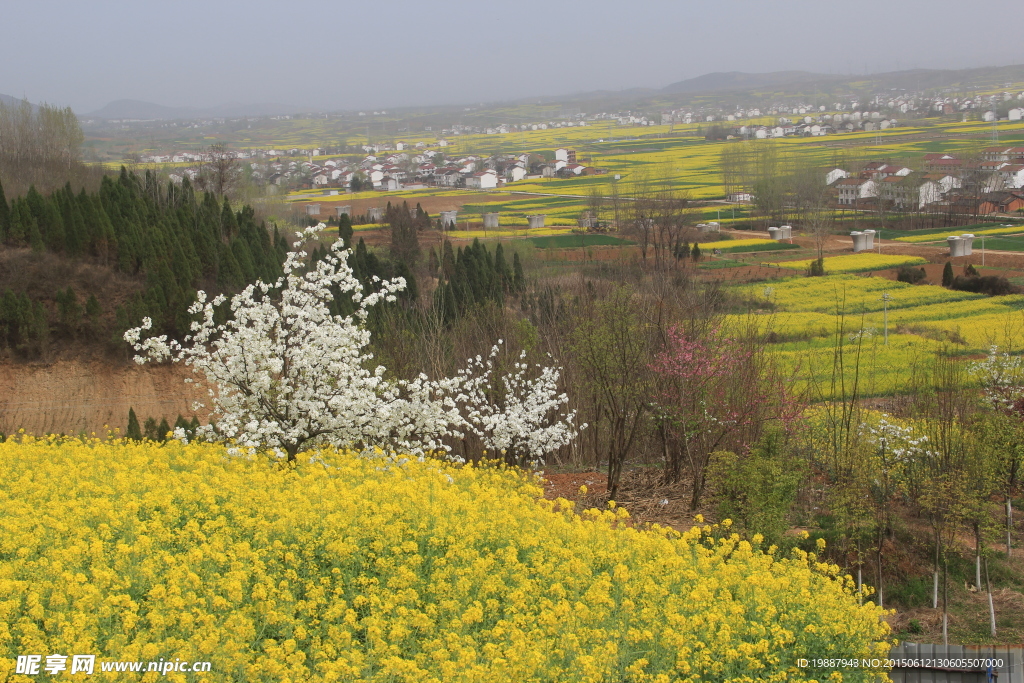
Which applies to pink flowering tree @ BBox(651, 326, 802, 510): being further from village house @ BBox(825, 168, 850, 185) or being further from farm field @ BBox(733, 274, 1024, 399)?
village house @ BBox(825, 168, 850, 185)

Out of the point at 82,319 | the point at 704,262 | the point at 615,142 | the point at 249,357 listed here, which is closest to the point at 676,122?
the point at 615,142

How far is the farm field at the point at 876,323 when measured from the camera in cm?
3039

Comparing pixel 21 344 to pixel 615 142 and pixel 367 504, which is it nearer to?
pixel 367 504

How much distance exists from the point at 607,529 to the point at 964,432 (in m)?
7.25

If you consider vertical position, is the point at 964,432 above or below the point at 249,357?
below

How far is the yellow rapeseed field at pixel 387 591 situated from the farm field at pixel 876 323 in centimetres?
2064

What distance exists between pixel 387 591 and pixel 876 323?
36.4 m

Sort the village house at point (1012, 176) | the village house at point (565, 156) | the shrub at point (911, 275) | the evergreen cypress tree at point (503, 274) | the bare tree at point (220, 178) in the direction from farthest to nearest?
the village house at point (565, 156)
the village house at point (1012, 176)
the bare tree at point (220, 178)
the shrub at point (911, 275)
the evergreen cypress tree at point (503, 274)

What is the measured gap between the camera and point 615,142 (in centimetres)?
16150

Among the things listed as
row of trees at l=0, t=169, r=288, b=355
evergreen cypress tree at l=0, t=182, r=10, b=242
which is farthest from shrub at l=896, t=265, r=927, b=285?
evergreen cypress tree at l=0, t=182, r=10, b=242

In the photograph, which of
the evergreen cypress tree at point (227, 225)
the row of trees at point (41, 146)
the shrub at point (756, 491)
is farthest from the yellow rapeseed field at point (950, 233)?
the shrub at point (756, 491)

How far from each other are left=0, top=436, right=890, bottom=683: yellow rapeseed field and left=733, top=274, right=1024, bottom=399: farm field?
20.6 metres

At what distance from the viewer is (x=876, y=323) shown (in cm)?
3950

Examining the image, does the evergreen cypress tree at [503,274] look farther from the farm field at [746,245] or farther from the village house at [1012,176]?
the village house at [1012,176]
